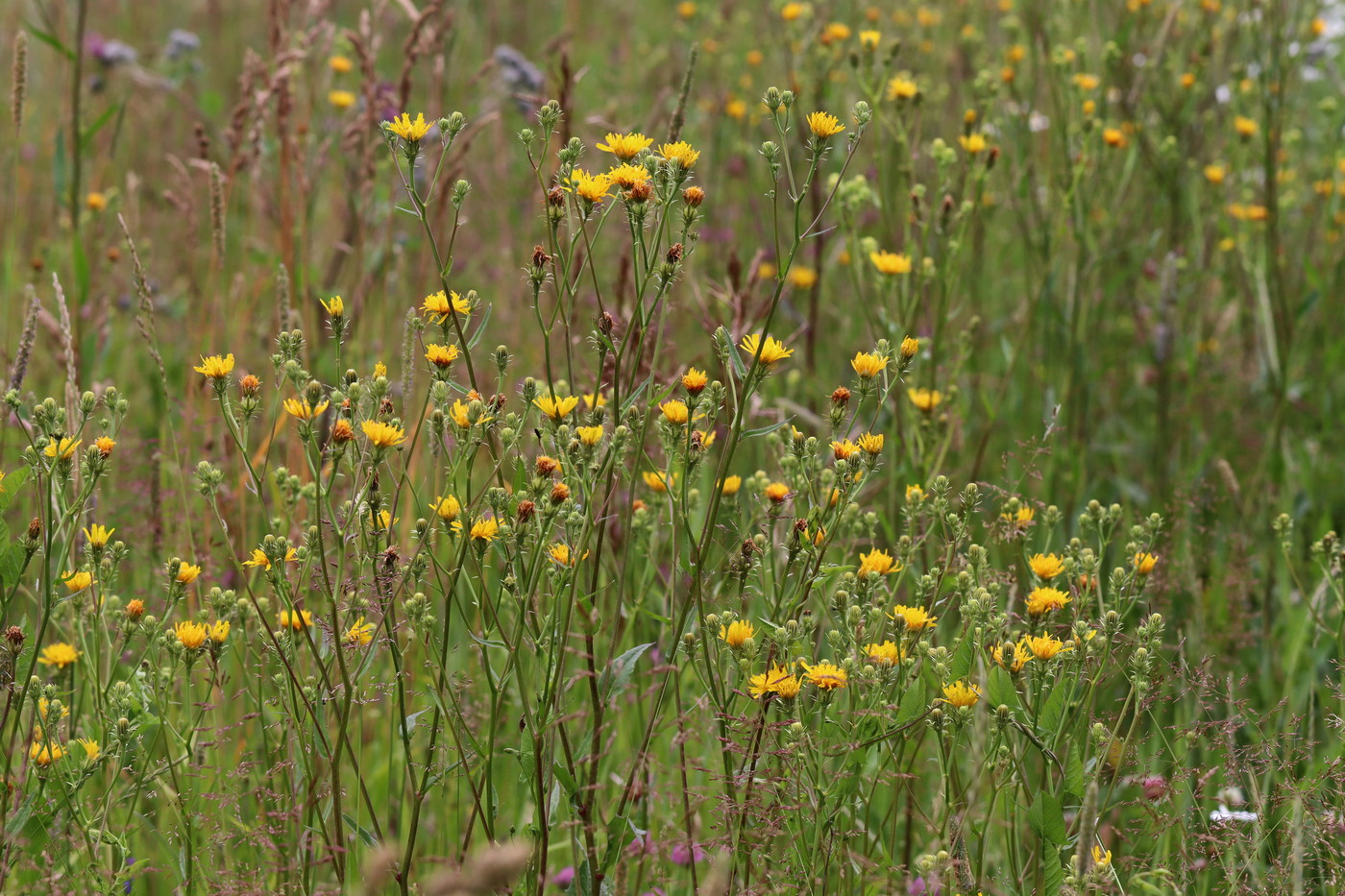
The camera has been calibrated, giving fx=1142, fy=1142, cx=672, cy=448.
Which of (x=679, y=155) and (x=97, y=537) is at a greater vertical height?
(x=679, y=155)

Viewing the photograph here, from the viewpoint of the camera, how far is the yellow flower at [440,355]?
1441mm

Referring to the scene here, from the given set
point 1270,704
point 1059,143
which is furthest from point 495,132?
point 1270,704

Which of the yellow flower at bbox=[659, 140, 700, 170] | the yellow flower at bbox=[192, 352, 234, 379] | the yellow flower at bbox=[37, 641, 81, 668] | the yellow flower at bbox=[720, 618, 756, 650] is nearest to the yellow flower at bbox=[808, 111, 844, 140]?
the yellow flower at bbox=[659, 140, 700, 170]

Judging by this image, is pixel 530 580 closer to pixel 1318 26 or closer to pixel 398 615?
pixel 398 615

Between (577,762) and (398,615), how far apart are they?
0.75 meters

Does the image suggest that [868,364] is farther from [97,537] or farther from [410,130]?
[97,537]

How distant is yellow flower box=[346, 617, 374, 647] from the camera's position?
1.54m

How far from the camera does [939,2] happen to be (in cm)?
564

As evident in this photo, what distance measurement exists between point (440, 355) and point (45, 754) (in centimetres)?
78

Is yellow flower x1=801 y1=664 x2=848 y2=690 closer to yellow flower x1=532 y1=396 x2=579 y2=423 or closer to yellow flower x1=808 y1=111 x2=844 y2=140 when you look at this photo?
yellow flower x1=532 y1=396 x2=579 y2=423

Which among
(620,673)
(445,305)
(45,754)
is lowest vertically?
(45,754)

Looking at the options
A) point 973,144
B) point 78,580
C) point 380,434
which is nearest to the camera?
point 380,434

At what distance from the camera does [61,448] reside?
57.2 inches

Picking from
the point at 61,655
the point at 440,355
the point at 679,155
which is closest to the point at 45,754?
the point at 61,655
